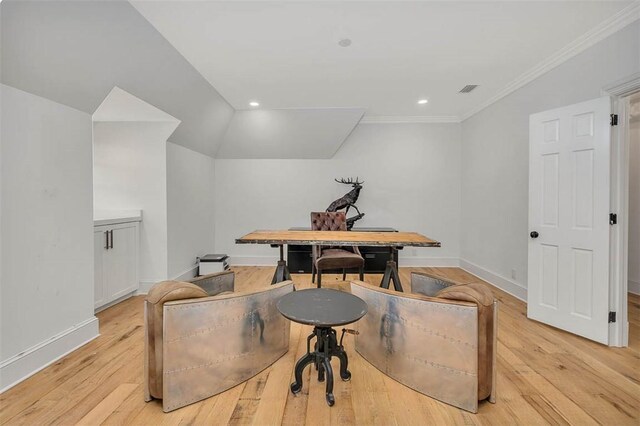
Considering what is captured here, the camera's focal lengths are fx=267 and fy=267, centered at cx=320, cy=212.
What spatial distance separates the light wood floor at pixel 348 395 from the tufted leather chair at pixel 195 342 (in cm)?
9

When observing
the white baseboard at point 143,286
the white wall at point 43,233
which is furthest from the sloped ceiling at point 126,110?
the white baseboard at point 143,286

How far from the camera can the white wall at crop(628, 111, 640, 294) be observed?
347cm

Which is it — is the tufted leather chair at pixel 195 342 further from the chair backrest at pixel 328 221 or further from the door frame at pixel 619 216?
the door frame at pixel 619 216

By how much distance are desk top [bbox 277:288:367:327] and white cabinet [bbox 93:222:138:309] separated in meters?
2.38

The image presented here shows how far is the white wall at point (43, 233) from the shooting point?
1719mm

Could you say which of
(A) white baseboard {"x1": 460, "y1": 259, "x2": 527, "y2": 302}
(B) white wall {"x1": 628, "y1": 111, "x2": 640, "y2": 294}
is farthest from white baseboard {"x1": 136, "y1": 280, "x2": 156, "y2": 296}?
(B) white wall {"x1": 628, "y1": 111, "x2": 640, "y2": 294}

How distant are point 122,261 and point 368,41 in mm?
3570

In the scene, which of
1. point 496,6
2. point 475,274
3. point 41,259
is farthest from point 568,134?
point 41,259

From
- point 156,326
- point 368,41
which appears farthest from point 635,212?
point 156,326

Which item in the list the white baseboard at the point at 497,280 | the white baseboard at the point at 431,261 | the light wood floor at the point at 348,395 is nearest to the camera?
the light wood floor at the point at 348,395

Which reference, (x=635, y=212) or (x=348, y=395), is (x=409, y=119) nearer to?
(x=635, y=212)

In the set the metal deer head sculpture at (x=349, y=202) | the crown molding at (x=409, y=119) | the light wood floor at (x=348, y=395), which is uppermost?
the crown molding at (x=409, y=119)

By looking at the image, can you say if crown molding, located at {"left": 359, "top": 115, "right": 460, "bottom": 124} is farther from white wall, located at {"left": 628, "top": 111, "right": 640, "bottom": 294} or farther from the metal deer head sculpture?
white wall, located at {"left": 628, "top": 111, "right": 640, "bottom": 294}

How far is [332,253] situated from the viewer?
3240 mm
